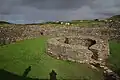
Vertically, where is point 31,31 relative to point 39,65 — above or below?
above

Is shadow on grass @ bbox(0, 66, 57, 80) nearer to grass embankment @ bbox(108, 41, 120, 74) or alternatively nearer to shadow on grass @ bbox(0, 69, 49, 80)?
shadow on grass @ bbox(0, 69, 49, 80)

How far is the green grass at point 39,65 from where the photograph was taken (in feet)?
49.8

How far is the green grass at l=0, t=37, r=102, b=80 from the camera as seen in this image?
15.2 meters

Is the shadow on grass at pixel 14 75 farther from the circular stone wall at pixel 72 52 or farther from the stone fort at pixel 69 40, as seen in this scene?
the stone fort at pixel 69 40

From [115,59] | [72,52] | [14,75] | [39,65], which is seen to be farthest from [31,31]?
[14,75]

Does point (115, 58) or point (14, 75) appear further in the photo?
point (115, 58)

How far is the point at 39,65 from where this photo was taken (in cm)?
1612

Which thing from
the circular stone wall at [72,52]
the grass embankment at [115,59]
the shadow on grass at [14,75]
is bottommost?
the grass embankment at [115,59]

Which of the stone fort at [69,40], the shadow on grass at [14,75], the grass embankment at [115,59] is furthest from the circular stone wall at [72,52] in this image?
the shadow on grass at [14,75]

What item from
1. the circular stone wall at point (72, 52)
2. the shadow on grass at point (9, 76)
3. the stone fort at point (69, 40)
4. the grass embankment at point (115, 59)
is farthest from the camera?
the grass embankment at point (115, 59)

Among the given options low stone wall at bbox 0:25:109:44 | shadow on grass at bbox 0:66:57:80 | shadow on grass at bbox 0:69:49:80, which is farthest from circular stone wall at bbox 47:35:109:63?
low stone wall at bbox 0:25:109:44

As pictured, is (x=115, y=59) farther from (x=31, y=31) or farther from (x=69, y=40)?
(x=31, y=31)

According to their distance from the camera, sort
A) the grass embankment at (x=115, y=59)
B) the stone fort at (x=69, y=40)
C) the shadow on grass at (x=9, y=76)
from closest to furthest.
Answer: the shadow on grass at (x=9, y=76), the stone fort at (x=69, y=40), the grass embankment at (x=115, y=59)

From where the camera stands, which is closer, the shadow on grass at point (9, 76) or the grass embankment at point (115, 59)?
the shadow on grass at point (9, 76)
